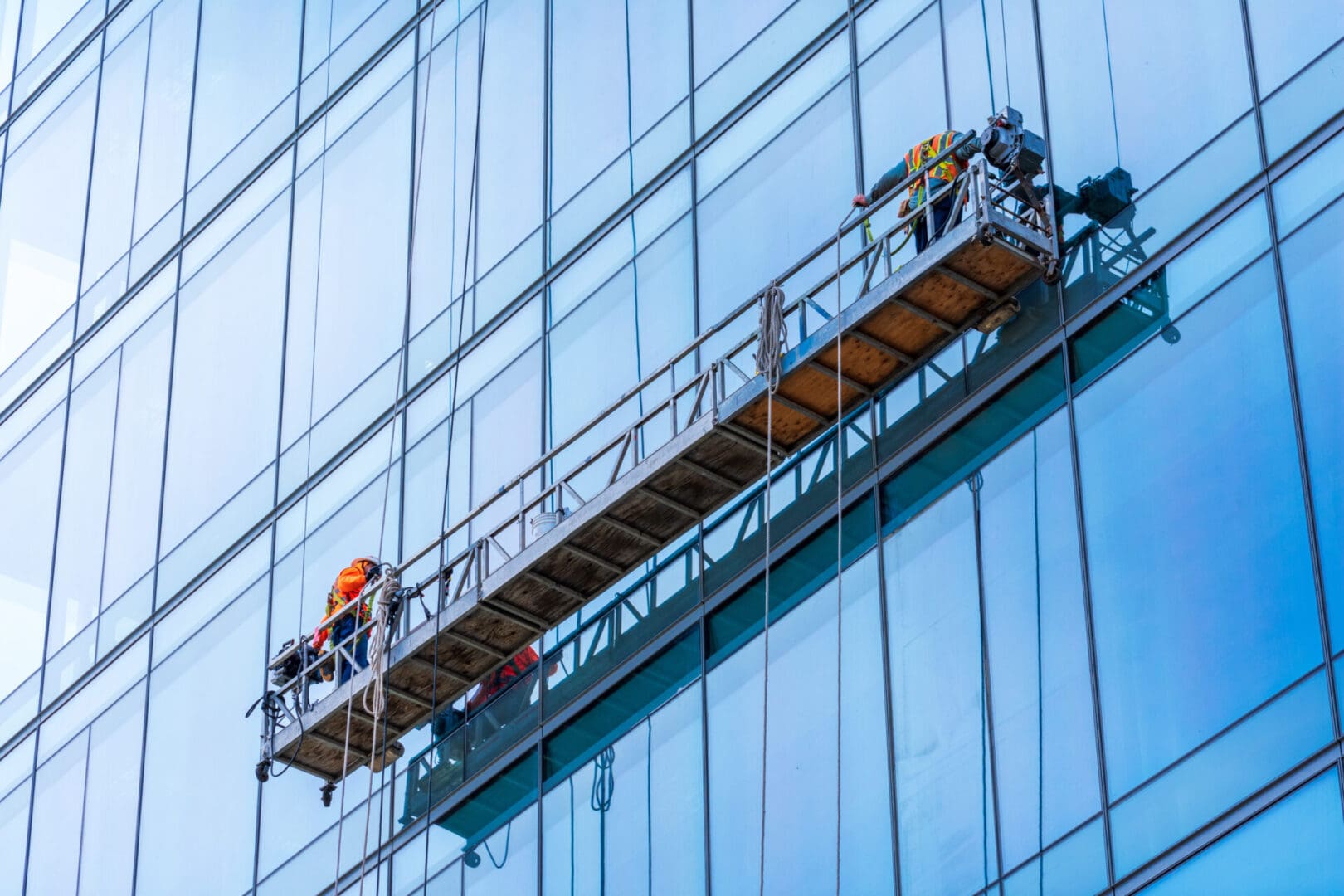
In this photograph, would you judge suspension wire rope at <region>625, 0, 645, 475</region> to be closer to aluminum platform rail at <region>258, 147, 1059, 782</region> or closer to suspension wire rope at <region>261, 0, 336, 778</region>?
aluminum platform rail at <region>258, 147, 1059, 782</region>

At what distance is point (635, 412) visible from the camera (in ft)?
81.6

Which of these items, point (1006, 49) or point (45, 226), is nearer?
point (1006, 49)

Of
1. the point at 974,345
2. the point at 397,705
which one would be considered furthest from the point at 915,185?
the point at 397,705

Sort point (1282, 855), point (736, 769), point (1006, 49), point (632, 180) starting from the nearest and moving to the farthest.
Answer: point (1282, 855) → point (736, 769) → point (1006, 49) → point (632, 180)

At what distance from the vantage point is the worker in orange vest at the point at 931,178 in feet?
70.7

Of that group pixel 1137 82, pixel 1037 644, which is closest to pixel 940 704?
pixel 1037 644

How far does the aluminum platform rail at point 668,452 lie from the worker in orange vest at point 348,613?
23cm

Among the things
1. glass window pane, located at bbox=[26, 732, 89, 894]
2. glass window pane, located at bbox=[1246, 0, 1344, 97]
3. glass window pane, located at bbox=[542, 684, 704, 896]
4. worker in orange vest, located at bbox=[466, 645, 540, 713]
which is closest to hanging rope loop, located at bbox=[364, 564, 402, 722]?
worker in orange vest, located at bbox=[466, 645, 540, 713]

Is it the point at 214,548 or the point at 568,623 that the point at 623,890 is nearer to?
the point at 568,623

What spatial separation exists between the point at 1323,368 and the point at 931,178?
4.46 m

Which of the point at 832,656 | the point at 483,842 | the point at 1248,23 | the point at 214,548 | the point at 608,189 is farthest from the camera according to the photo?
the point at 214,548

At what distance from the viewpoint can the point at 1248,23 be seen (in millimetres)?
20203

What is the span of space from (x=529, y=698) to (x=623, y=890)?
9.40 ft

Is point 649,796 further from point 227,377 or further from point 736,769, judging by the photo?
point 227,377
